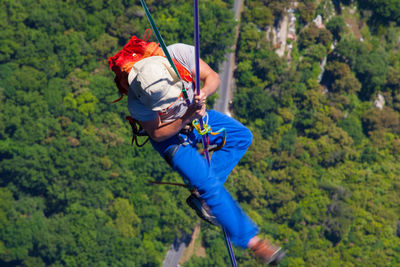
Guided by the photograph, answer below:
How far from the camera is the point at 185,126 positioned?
4.69 metres

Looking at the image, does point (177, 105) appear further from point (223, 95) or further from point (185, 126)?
point (223, 95)

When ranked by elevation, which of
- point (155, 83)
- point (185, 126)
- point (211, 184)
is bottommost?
point (211, 184)

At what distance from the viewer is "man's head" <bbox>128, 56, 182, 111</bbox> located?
12.7ft

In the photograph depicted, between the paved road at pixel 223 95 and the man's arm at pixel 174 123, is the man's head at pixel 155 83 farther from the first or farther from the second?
the paved road at pixel 223 95

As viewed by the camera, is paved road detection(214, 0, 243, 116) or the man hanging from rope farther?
paved road detection(214, 0, 243, 116)

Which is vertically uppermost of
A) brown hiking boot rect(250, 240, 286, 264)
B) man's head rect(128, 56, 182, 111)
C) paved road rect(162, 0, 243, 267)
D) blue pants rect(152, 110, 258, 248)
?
man's head rect(128, 56, 182, 111)

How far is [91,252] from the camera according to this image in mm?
21703

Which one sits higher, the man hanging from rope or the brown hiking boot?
the man hanging from rope

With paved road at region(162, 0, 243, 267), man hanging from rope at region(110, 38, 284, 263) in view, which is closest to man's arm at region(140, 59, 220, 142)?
man hanging from rope at region(110, 38, 284, 263)

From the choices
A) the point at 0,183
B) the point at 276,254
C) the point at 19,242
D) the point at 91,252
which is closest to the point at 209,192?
the point at 276,254

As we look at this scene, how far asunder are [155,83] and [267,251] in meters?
1.98

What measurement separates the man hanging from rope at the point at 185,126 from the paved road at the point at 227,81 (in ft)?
65.8

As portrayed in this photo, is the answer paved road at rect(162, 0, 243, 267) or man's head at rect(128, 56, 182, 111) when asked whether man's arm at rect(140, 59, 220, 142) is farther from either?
paved road at rect(162, 0, 243, 267)

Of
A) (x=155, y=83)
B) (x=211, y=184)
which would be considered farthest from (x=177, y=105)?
(x=211, y=184)
